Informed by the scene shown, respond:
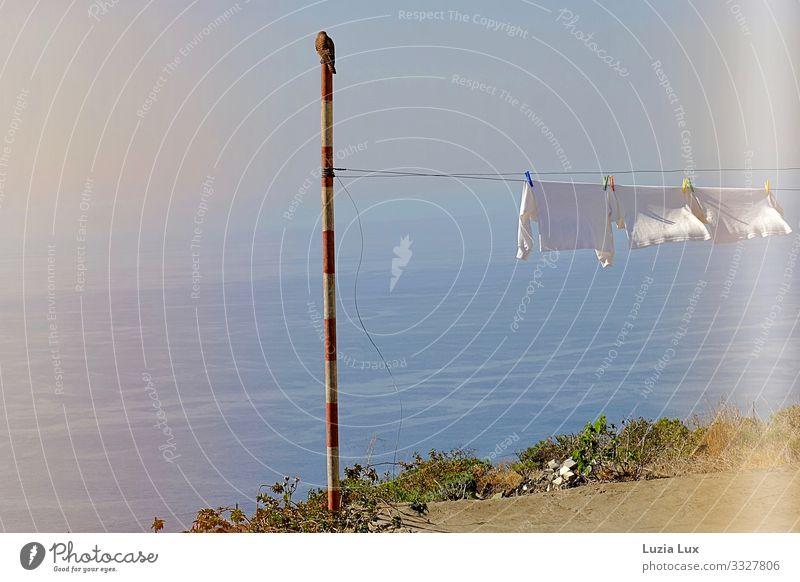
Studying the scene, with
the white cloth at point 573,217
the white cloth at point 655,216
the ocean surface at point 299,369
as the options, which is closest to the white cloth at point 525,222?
the white cloth at point 573,217

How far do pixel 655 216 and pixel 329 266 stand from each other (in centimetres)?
366

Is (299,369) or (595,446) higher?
(299,369)

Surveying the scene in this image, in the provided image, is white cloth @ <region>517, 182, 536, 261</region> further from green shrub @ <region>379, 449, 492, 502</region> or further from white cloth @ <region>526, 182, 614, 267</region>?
green shrub @ <region>379, 449, 492, 502</region>

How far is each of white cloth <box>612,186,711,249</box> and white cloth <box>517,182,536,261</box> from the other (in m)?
1.02

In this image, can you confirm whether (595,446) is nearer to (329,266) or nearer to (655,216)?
(655,216)

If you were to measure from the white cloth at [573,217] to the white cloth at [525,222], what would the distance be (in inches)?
3.0

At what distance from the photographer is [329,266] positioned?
9.35 meters

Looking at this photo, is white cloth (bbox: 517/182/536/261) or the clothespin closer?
white cloth (bbox: 517/182/536/261)

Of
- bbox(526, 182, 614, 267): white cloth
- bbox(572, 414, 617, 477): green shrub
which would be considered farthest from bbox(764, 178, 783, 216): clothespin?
bbox(572, 414, 617, 477): green shrub

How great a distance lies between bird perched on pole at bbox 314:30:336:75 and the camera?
9398mm

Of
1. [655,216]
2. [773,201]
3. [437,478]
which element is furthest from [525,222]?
[437,478]

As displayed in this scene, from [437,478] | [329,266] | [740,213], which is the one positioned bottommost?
[437,478]
